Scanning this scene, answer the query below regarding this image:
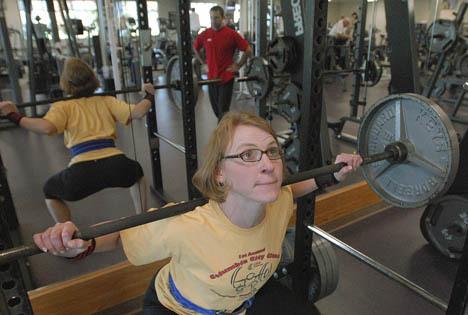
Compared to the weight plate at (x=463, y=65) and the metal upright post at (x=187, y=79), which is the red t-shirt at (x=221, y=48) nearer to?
the metal upright post at (x=187, y=79)

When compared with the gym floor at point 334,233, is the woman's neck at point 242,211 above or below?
above

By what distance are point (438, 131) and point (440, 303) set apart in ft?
1.64

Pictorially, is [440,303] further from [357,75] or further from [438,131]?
[357,75]

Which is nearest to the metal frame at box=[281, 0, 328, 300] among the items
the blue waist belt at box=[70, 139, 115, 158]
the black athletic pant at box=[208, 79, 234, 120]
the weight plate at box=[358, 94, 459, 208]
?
the weight plate at box=[358, 94, 459, 208]

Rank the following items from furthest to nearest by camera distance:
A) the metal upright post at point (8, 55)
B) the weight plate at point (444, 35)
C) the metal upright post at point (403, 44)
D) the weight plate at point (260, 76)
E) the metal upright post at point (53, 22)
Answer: the metal upright post at point (53, 22)
the weight plate at point (444, 35)
the metal upright post at point (8, 55)
the weight plate at point (260, 76)
the metal upright post at point (403, 44)

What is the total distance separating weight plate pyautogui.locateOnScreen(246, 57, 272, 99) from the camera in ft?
8.58

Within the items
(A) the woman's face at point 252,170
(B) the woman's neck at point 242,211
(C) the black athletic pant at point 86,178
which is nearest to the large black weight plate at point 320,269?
(B) the woman's neck at point 242,211

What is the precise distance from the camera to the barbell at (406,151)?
3.47ft

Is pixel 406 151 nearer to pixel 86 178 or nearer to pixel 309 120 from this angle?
pixel 309 120

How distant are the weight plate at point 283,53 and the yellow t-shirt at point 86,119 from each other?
1068 millimetres

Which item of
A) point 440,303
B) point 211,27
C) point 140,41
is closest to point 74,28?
point 211,27

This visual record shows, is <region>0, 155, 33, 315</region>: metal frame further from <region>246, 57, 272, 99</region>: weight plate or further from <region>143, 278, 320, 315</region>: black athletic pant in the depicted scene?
<region>246, 57, 272, 99</region>: weight plate

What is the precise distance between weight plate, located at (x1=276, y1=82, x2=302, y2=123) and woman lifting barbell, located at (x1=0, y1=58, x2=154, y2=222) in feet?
3.43

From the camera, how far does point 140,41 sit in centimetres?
223
